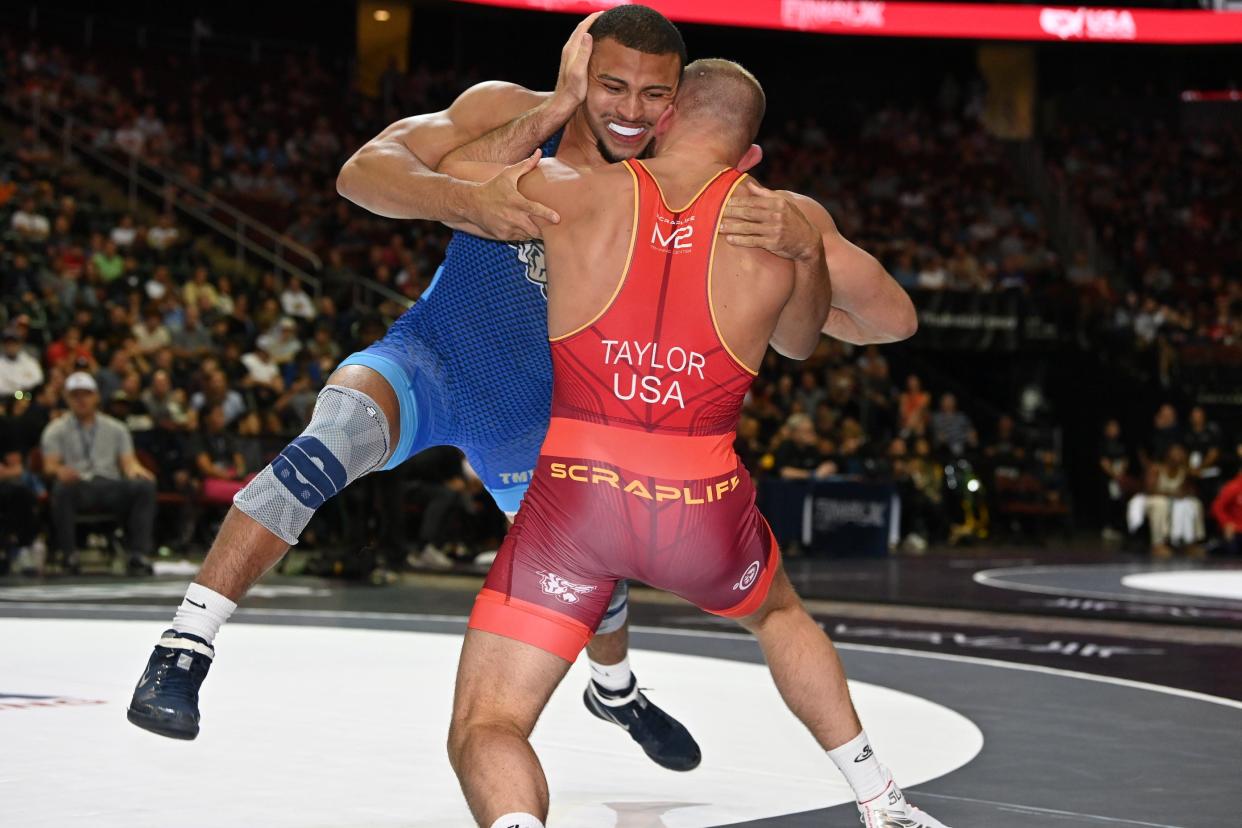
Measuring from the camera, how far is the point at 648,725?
3484 millimetres

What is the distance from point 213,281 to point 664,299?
1123 centimetres

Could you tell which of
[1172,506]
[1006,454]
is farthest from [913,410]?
[1172,506]

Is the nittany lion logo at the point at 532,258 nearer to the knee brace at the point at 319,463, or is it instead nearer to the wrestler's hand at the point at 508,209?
the knee brace at the point at 319,463

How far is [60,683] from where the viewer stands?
4.50m

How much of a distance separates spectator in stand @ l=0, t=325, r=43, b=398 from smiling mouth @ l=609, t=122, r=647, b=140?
811 cm

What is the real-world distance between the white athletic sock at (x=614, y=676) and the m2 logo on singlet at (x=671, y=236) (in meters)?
1.36

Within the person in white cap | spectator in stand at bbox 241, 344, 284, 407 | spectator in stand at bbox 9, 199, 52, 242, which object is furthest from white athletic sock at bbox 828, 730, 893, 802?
spectator in stand at bbox 9, 199, 52, 242

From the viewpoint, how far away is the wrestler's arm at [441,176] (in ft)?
8.61

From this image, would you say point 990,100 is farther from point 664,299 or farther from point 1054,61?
point 664,299

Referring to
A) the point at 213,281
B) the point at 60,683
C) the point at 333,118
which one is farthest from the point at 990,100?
the point at 60,683

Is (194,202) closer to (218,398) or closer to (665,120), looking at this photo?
(218,398)

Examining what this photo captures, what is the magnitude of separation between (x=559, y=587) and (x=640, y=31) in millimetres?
994

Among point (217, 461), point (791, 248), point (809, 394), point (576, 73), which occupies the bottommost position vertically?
point (217, 461)

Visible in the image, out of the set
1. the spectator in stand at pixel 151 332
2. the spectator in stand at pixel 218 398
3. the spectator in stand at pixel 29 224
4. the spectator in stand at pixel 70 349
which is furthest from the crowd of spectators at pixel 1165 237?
the spectator in stand at pixel 70 349
